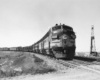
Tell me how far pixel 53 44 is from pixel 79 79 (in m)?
8.89

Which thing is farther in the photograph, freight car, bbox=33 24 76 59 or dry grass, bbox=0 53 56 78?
freight car, bbox=33 24 76 59

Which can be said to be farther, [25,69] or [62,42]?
[62,42]

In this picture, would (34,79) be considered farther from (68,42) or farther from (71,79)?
(68,42)

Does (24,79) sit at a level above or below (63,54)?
below

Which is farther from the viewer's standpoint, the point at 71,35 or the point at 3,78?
the point at 71,35

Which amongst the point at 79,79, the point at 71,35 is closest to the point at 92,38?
the point at 71,35

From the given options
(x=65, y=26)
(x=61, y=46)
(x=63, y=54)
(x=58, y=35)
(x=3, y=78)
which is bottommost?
(x=3, y=78)

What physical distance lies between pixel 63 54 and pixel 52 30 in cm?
382

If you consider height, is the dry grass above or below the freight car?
below

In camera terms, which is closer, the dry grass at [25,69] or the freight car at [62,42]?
the dry grass at [25,69]

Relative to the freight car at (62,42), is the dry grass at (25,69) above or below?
below

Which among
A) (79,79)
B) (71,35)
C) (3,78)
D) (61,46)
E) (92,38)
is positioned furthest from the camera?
(92,38)

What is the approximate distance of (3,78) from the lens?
22.9ft

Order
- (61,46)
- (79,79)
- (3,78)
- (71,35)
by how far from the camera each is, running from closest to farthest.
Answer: (79,79)
(3,78)
(61,46)
(71,35)
